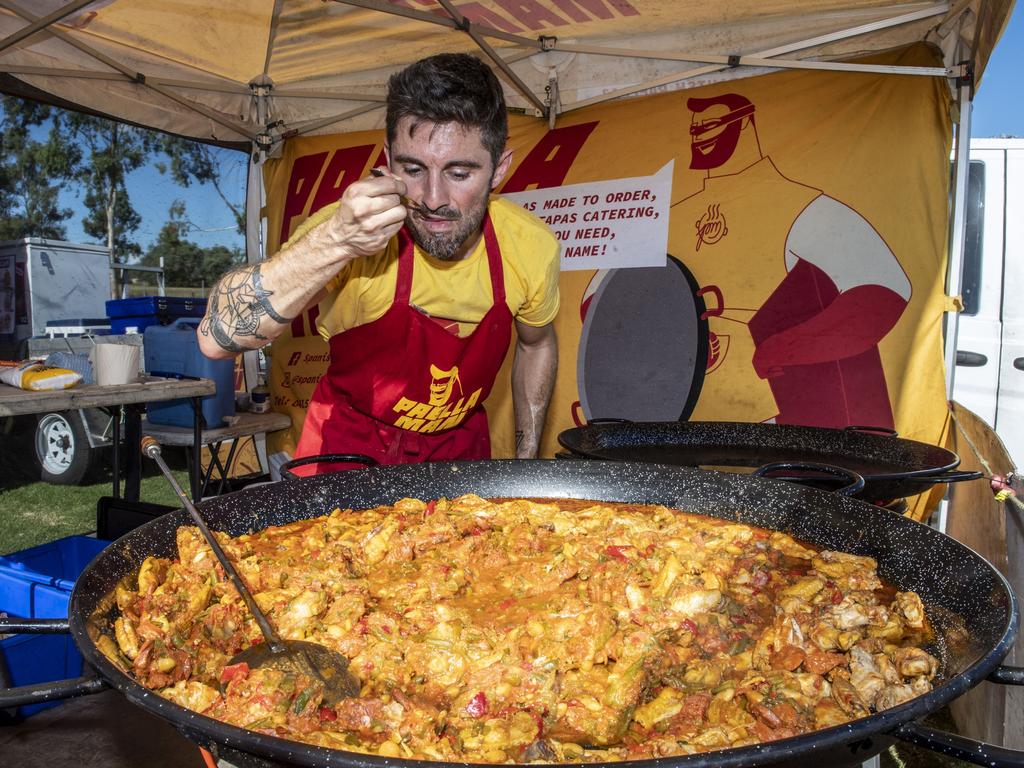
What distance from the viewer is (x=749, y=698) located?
114 centimetres

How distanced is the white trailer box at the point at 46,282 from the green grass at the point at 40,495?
6.20 feet

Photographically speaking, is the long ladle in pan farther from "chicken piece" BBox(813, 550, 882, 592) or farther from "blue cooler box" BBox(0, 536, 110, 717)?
"blue cooler box" BBox(0, 536, 110, 717)

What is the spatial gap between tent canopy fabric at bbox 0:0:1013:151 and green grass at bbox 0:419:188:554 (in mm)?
3759

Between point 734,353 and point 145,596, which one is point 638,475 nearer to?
point 145,596

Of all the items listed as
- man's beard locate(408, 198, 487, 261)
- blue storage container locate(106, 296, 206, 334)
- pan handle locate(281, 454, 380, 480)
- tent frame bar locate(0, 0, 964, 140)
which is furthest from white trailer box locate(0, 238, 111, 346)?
pan handle locate(281, 454, 380, 480)

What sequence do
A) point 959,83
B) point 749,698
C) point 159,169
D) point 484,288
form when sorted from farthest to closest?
point 159,169
point 959,83
point 484,288
point 749,698

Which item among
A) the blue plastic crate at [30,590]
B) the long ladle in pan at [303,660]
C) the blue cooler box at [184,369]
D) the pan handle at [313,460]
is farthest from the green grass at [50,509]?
the long ladle in pan at [303,660]

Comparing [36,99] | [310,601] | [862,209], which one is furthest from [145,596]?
[36,99]

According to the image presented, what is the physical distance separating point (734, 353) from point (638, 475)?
2560 millimetres

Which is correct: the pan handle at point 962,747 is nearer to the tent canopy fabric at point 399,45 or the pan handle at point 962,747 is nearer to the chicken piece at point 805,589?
the chicken piece at point 805,589

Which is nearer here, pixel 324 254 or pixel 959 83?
pixel 324 254

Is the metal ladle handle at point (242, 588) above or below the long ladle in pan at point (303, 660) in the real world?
above

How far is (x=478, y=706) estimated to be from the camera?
3.79 ft

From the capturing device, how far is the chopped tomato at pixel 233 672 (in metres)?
1.15
